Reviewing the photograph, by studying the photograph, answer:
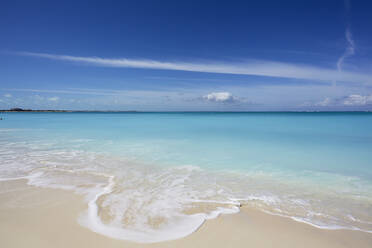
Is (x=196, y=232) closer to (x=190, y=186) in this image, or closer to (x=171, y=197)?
(x=171, y=197)

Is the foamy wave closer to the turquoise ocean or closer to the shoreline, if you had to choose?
the turquoise ocean

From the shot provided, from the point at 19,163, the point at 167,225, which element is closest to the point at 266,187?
the point at 167,225

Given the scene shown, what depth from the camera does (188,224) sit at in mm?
2803

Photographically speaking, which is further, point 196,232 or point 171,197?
point 171,197

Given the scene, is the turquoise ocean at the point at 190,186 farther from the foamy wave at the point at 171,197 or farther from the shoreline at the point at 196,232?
the shoreline at the point at 196,232

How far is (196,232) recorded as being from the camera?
103 inches

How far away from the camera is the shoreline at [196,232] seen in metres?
2.39

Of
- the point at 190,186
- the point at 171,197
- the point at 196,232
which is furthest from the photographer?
the point at 190,186

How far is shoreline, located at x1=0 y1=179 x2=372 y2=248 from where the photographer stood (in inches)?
94.0

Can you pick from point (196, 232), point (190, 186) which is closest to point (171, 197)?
point (190, 186)

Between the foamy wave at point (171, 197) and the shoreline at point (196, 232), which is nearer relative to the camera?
the shoreline at point (196, 232)

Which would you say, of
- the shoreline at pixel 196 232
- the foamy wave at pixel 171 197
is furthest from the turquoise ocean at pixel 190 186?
the shoreline at pixel 196 232

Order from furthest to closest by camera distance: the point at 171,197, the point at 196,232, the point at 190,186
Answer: the point at 190,186, the point at 171,197, the point at 196,232

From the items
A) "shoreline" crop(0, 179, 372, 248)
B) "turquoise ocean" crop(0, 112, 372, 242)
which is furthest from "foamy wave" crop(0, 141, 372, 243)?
"shoreline" crop(0, 179, 372, 248)
